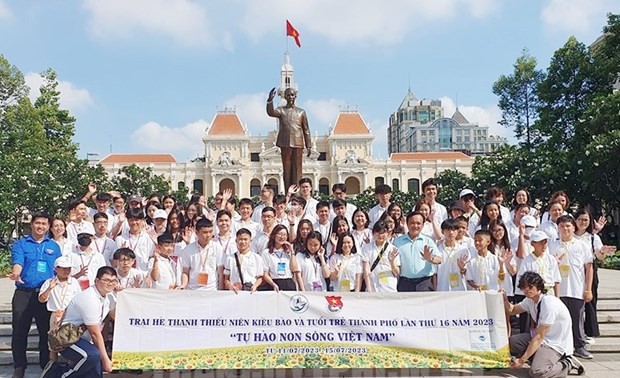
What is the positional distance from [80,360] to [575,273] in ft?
16.8

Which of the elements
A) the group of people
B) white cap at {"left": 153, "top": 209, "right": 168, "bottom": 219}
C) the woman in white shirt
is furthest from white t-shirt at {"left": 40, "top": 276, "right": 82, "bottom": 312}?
the woman in white shirt

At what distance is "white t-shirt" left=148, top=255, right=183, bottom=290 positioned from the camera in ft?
18.8

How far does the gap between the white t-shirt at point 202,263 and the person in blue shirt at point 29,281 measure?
139 cm

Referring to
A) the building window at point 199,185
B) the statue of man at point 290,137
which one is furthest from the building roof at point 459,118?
the statue of man at point 290,137

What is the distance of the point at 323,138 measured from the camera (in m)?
78.8

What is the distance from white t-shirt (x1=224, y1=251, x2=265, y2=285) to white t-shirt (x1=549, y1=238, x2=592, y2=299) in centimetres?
332

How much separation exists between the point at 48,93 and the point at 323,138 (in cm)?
4656

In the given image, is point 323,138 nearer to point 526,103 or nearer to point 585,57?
point 526,103

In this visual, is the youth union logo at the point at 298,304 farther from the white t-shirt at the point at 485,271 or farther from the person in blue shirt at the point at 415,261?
the white t-shirt at the point at 485,271

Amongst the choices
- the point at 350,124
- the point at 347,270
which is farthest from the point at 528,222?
the point at 350,124

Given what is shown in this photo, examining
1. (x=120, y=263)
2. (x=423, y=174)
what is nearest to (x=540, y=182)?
(x=120, y=263)

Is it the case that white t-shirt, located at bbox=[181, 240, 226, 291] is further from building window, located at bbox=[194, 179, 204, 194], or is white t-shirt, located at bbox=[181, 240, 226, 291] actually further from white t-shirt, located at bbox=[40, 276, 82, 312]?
building window, located at bbox=[194, 179, 204, 194]

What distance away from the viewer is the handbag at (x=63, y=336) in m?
4.67

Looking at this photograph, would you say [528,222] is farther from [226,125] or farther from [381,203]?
[226,125]
